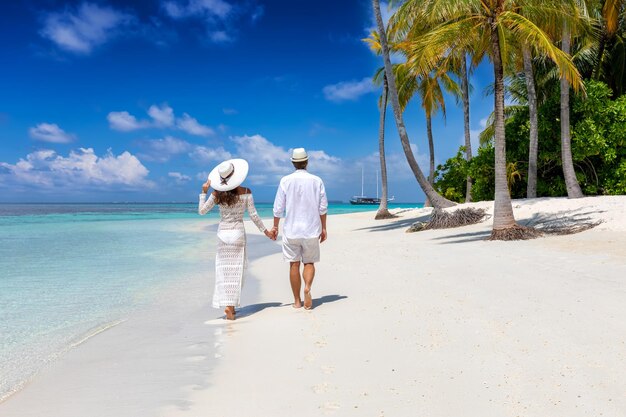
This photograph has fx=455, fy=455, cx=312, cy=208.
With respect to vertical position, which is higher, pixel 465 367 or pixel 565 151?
pixel 565 151

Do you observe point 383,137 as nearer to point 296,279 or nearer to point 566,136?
point 566,136

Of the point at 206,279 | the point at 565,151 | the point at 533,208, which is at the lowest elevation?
the point at 206,279

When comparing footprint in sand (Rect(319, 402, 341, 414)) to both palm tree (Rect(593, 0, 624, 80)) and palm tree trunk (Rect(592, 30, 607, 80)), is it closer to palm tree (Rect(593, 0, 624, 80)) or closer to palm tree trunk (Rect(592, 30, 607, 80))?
palm tree (Rect(593, 0, 624, 80))

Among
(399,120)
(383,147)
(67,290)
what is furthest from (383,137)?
(67,290)

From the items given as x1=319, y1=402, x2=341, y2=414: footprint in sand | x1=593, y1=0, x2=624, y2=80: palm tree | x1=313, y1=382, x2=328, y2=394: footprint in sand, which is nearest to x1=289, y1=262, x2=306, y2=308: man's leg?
x1=313, y1=382, x2=328, y2=394: footprint in sand

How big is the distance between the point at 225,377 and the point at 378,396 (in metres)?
1.26

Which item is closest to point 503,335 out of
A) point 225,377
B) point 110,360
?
point 225,377

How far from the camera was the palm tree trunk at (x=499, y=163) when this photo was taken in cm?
1221

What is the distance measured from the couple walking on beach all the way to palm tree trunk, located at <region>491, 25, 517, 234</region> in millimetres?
8052

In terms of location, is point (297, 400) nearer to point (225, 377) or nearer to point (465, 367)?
point (225, 377)

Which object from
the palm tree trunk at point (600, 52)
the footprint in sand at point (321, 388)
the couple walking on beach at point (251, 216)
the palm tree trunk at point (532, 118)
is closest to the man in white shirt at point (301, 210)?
the couple walking on beach at point (251, 216)

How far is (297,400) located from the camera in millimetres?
3121

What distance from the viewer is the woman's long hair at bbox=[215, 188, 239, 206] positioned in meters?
5.56

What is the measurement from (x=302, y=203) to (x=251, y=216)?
0.66 m
